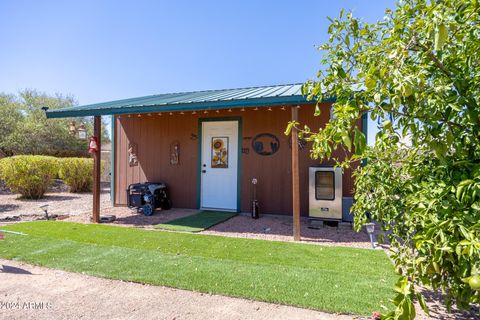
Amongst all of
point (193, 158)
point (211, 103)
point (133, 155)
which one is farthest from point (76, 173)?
point (211, 103)

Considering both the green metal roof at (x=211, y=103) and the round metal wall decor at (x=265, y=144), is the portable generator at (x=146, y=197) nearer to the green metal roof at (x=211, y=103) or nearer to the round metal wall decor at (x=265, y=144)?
the green metal roof at (x=211, y=103)

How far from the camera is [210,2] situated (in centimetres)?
708

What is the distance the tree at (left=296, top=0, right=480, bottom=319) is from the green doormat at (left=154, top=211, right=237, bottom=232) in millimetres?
4033

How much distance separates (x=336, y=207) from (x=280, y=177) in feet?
4.59

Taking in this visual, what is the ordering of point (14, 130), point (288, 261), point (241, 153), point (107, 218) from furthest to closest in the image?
point (14, 130) < point (241, 153) < point (107, 218) < point (288, 261)

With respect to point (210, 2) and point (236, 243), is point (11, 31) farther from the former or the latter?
point (236, 243)

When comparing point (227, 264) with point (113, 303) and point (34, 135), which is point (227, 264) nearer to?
point (113, 303)

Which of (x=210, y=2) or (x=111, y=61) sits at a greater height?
(x=210, y=2)

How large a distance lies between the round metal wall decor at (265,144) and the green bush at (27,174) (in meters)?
6.94

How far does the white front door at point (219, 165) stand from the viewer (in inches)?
259

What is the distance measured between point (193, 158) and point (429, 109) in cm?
613

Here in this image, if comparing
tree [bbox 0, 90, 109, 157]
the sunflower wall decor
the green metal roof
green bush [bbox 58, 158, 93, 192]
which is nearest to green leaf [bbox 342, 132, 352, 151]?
the green metal roof

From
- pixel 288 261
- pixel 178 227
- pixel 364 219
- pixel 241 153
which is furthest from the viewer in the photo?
pixel 241 153

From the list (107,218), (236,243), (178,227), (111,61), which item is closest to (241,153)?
(178,227)
